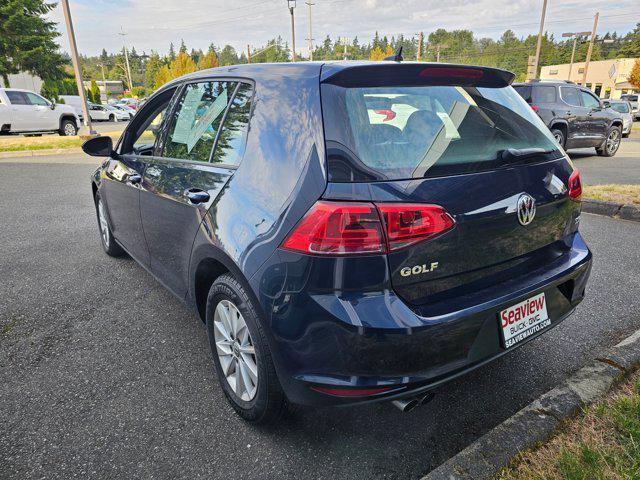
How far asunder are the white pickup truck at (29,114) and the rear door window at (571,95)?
17973mm

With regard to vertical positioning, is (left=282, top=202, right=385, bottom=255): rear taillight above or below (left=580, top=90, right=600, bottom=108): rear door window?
above

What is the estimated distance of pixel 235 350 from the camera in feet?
7.20

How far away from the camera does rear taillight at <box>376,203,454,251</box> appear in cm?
163

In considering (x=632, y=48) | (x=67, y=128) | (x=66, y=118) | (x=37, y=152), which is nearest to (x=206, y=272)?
(x=37, y=152)

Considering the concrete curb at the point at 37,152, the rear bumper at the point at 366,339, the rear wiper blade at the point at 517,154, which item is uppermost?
the rear wiper blade at the point at 517,154

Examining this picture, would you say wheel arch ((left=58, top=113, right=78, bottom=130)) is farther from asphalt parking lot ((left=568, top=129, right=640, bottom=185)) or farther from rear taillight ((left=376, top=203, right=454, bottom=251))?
rear taillight ((left=376, top=203, right=454, bottom=251))

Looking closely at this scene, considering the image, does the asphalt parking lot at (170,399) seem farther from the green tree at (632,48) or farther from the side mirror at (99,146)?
the green tree at (632,48)

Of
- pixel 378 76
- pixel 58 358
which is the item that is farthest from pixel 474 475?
pixel 58 358

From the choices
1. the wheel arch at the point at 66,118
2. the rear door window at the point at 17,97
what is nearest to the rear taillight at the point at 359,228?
the rear door window at the point at 17,97

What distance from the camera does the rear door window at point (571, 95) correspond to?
11.1 m

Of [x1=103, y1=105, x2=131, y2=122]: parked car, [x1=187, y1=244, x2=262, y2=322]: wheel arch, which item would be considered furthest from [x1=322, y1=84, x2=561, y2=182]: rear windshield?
[x1=103, y1=105, x2=131, y2=122]: parked car

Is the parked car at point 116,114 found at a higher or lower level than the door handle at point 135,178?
lower

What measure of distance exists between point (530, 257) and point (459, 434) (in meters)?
0.88

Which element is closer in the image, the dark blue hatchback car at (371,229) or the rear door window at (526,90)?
the dark blue hatchback car at (371,229)
